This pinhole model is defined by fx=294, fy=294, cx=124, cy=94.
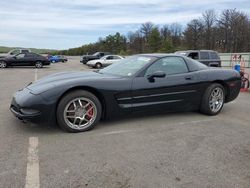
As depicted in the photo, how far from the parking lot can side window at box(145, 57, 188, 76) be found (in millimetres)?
932

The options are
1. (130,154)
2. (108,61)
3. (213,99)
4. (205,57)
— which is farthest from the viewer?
(108,61)

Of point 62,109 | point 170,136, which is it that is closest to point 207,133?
point 170,136

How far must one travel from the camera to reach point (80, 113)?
185 inches

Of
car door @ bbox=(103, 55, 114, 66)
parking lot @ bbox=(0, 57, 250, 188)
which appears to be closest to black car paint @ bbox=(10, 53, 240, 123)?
parking lot @ bbox=(0, 57, 250, 188)

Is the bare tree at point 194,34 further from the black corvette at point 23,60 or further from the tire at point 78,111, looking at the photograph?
the tire at point 78,111

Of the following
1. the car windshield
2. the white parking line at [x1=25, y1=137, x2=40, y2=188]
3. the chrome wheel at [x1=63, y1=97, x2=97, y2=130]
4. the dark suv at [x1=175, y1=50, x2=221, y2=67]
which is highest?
the dark suv at [x1=175, y1=50, x2=221, y2=67]

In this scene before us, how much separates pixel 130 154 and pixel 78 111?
131 centimetres

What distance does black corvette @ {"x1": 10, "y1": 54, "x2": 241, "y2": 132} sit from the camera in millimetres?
4508

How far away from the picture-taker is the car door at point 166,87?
16.9 ft

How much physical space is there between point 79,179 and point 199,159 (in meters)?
1.53

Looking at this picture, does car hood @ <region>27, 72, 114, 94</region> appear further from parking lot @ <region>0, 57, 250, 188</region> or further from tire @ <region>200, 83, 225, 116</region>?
tire @ <region>200, 83, 225, 116</region>

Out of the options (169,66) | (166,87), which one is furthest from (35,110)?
(169,66)

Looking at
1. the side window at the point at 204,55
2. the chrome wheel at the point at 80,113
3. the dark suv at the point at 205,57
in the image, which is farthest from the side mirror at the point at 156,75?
the side window at the point at 204,55

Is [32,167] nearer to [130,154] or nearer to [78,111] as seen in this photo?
[130,154]
